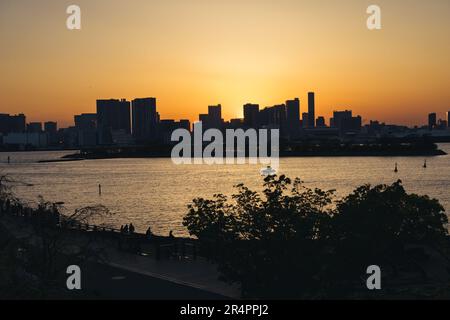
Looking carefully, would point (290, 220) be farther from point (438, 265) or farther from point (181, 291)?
point (438, 265)

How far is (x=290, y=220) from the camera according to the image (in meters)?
18.1

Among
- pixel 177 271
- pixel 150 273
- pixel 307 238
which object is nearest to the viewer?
pixel 307 238

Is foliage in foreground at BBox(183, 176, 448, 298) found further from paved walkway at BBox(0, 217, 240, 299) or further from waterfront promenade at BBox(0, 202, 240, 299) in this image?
waterfront promenade at BBox(0, 202, 240, 299)

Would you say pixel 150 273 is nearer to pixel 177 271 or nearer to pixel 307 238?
pixel 177 271

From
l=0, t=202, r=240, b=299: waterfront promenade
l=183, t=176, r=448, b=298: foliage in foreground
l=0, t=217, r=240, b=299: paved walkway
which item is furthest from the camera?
l=0, t=217, r=240, b=299: paved walkway

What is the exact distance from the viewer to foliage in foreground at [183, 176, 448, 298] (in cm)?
1748

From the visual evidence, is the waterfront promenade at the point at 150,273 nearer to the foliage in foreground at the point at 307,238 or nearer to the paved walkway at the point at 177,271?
the paved walkway at the point at 177,271

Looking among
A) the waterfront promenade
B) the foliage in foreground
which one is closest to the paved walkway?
the waterfront promenade

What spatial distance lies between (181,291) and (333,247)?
4914mm

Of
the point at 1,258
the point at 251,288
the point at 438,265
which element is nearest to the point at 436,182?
the point at 438,265

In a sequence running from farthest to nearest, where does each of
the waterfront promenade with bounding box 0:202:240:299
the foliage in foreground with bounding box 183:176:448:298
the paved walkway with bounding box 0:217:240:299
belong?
the paved walkway with bounding box 0:217:240:299 → the waterfront promenade with bounding box 0:202:240:299 → the foliage in foreground with bounding box 183:176:448:298

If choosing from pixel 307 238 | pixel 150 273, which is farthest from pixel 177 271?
pixel 307 238

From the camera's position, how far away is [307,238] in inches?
714

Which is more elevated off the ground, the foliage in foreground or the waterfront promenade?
the foliage in foreground
